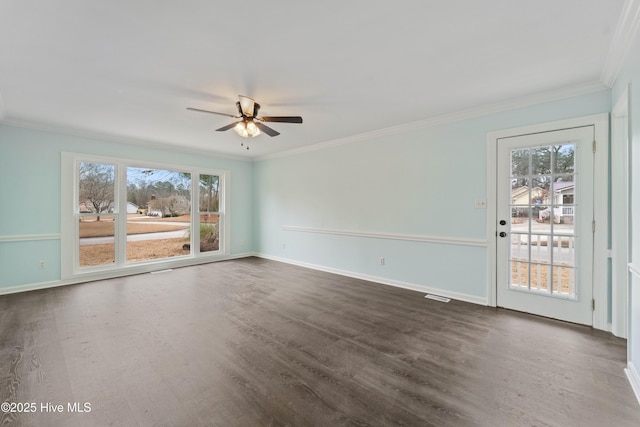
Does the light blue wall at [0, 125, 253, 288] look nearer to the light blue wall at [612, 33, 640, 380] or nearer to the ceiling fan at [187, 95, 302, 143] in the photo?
the ceiling fan at [187, 95, 302, 143]

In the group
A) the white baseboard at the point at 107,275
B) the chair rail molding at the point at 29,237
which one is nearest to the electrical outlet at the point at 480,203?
the white baseboard at the point at 107,275

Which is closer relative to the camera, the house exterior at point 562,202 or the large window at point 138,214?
the house exterior at point 562,202

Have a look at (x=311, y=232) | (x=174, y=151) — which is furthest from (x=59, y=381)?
(x=174, y=151)

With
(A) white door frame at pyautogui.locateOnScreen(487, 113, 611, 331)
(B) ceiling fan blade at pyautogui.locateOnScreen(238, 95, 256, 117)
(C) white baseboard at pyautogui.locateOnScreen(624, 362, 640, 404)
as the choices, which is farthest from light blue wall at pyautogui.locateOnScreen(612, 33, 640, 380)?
(B) ceiling fan blade at pyautogui.locateOnScreen(238, 95, 256, 117)

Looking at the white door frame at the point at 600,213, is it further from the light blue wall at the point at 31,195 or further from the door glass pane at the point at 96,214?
the light blue wall at the point at 31,195

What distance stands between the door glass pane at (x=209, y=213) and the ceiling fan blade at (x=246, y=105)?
3.58m

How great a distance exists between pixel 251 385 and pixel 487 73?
342cm

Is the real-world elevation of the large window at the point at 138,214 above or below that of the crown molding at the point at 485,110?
below

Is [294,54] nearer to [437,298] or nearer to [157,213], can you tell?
[437,298]

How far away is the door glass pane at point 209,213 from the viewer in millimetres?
6238

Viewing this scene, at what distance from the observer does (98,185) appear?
16.0 feet

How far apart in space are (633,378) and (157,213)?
684 cm

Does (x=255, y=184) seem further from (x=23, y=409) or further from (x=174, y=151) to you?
(x=23, y=409)

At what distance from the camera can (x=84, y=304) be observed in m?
3.57
